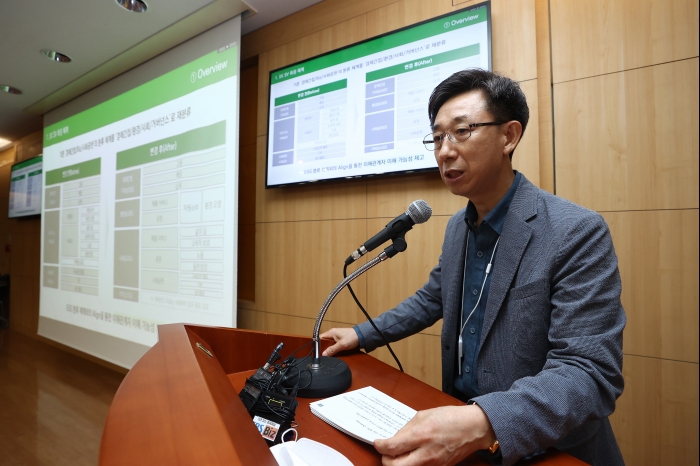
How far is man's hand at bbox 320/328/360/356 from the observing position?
111 cm

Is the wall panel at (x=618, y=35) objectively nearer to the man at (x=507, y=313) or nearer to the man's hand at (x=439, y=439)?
the man at (x=507, y=313)

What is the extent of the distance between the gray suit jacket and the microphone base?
355 millimetres

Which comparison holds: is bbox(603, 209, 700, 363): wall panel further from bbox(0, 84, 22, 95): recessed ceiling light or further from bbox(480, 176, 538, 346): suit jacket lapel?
bbox(0, 84, 22, 95): recessed ceiling light

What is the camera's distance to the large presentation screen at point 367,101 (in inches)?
74.0

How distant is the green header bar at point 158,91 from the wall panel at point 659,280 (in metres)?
2.65

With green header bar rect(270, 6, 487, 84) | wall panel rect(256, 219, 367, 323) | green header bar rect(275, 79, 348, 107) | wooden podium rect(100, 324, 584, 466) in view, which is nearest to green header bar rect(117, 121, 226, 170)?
green header bar rect(275, 79, 348, 107)

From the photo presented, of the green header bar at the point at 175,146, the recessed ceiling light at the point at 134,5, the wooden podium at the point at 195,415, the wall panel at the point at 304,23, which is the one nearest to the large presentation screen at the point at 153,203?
the green header bar at the point at 175,146

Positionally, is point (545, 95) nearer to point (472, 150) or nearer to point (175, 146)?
point (472, 150)

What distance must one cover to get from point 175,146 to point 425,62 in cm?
206

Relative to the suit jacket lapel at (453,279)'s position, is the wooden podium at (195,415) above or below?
below

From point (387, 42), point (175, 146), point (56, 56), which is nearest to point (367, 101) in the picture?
point (387, 42)

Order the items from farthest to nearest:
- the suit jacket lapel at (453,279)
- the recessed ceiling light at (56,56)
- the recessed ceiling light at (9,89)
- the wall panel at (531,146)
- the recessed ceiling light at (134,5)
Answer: the recessed ceiling light at (9,89) → the recessed ceiling light at (56,56) → the recessed ceiling light at (134,5) → the wall panel at (531,146) → the suit jacket lapel at (453,279)

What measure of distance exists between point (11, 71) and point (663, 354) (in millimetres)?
5513

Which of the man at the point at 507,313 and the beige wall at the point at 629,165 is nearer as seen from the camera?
the man at the point at 507,313
